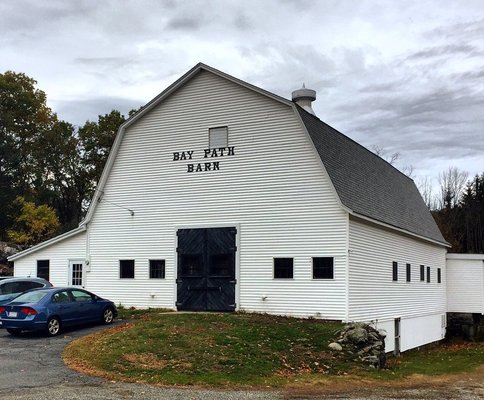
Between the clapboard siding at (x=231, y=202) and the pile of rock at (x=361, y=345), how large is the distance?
6.73ft

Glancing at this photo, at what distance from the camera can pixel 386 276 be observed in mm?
23312

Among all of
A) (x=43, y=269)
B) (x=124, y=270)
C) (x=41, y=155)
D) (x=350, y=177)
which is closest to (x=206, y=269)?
(x=124, y=270)

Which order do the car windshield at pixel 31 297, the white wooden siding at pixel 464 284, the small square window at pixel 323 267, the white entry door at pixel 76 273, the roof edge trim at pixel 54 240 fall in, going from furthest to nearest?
the white wooden siding at pixel 464 284
the white entry door at pixel 76 273
the roof edge trim at pixel 54 240
the small square window at pixel 323 267
the car windshield at pixel 31 297

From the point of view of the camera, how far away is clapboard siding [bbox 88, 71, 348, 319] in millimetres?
20188

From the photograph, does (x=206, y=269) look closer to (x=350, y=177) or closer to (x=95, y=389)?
(x=350, y=177)

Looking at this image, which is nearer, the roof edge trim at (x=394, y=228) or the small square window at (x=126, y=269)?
the roof edge trim at (x=394, y=228)

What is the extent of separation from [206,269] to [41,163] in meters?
38.8

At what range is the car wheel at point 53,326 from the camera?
1719 centimetres

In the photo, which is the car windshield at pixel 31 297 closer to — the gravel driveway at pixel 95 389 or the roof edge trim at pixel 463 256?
the gravel driveway at pixel 95 389

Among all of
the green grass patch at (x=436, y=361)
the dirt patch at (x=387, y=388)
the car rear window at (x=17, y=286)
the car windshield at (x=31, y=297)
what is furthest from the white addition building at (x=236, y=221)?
the car windshield at (x=31, y=297)

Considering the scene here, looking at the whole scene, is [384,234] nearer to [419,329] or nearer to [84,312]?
[419,329]

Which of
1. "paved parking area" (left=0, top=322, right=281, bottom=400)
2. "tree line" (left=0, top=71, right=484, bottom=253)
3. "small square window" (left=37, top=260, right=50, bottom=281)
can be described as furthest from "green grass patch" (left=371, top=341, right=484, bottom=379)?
"tree line" (left=0, top=71, right=484, bottom=253)

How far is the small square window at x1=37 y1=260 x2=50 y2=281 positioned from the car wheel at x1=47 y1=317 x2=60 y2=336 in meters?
8.76

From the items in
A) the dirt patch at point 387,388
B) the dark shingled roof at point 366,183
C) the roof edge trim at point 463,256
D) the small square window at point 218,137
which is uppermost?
the small square window at point 218,137
